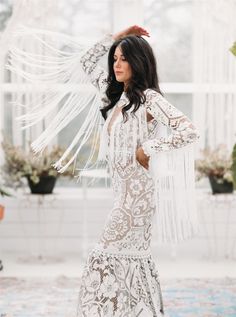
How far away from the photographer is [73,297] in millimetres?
4840

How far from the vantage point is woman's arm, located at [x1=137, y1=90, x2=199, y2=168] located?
3322 millimetres

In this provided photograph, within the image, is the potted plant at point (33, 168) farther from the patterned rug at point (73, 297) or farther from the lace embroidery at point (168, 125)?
the lace embroidery at point (168, 125)

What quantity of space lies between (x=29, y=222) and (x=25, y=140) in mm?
656

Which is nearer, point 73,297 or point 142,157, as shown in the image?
point 142,157

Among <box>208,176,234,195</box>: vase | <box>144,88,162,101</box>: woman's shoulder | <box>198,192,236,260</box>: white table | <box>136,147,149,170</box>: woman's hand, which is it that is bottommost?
<box>198,192,236,260</box>: white table

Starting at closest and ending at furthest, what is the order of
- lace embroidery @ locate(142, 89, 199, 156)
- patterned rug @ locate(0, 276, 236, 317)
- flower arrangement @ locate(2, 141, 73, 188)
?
lace embroidery @ locate(142, 89, 199, 156)
patterned rug @ locate(0, 276, 236, 317)
flower arrangement @ locate(2, 141, 73, 188)

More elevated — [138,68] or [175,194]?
[138,68]

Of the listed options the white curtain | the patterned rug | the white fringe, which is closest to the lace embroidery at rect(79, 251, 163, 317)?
the white fringe

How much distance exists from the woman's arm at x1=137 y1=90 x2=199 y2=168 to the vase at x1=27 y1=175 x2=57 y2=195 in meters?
2.81

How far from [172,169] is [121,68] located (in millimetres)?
490

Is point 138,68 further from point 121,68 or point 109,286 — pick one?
point 109,286

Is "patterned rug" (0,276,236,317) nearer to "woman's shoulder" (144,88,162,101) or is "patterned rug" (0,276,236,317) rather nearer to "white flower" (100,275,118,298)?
"white flower" (100,275,118,298)

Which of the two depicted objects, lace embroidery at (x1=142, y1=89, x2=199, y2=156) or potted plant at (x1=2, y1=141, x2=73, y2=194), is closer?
lace embroidery at (x1=142, y1=89, x2=199, y2=156)

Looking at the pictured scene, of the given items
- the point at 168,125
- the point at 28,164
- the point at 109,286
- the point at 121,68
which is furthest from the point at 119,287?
the point at 28,164
